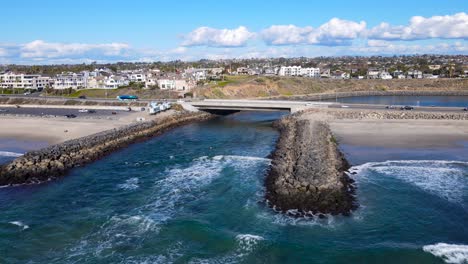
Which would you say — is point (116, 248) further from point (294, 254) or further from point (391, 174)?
point (391, 174)

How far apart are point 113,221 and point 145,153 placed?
61.4 ft

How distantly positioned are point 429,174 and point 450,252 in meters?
13.6

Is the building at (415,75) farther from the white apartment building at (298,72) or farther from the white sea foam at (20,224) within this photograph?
the white sea foam at (20,224)

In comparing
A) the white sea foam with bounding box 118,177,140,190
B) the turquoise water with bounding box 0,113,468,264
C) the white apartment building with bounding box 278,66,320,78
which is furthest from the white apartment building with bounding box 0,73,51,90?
the white sea foam with bounding box 118,177,140,190

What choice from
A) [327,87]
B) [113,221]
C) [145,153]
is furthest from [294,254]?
[327,87]

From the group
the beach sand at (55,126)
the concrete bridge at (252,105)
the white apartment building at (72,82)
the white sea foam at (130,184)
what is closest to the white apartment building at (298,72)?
the white apartment building at (72,82)

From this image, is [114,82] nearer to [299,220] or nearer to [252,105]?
[252,105]

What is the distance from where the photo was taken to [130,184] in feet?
104

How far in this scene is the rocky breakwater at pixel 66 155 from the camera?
107 feet

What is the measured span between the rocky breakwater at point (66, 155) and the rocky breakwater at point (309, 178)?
17.5 metres

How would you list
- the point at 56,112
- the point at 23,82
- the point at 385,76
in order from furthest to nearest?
1. the point at 385,76
2. the point at 23,82
3. the point at 56,112

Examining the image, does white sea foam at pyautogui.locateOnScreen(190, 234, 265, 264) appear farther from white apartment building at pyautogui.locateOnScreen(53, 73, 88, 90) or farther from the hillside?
white apartment building at pyautogui.locateOnScreen(53, 73, 88, 90)

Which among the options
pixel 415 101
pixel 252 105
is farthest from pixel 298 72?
pixel 252 105

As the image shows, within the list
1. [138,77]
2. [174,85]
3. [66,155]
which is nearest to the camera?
[66,155]
